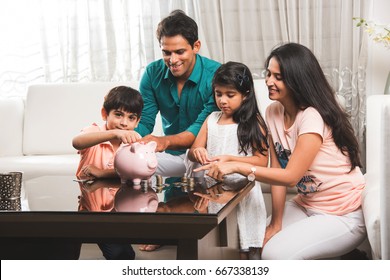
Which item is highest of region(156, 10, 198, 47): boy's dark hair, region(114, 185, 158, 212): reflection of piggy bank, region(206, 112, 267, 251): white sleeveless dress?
region(156, 10, 198, 47): boy's dark hair

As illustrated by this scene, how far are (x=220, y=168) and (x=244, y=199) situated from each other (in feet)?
0.87

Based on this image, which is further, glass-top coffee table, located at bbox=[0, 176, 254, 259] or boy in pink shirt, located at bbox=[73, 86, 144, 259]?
boy in pink shirt, located at bbox=[73, 86, 144, 259]

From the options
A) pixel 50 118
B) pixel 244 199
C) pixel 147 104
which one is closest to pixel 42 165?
pixel 50 118

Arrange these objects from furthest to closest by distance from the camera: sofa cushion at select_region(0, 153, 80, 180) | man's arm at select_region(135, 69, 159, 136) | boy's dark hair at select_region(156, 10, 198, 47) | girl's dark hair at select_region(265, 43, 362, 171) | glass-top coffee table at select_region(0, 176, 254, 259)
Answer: sofa cushion at select_region(0, 153, 80, 180)
man's arm at select_region(135, 69, 159, 136)
boy's dark hair at select_region(156, 10, 198, 47)
girl's dark hair at select_region(265, 43, 362, 171)
glass-top coffee table at select_region(0, 176, 254, 259)

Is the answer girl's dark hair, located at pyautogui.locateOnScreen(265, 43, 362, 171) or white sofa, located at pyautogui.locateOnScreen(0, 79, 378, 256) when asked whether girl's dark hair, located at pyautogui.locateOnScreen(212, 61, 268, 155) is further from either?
white sofa, located at pyautogui.locateOnScreen(0, 79, 378, 256)

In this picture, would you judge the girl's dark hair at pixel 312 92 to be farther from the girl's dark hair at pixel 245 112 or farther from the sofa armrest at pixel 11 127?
the sofa armrest at pixel 11 127

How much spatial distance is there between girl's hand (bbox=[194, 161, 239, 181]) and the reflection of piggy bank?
193 millimetres

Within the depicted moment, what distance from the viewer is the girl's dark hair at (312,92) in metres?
2.11

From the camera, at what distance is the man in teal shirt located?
8.29 feet

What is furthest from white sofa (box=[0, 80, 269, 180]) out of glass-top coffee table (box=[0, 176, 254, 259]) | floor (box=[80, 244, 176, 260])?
glass-top coffee table (box=[0, 176, 254, 259])

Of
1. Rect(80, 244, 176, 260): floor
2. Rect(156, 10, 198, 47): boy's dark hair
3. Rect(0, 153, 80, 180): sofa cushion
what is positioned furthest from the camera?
Rect(0, 153, 80, 180): sofa cushion

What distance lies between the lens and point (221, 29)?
4020 mm

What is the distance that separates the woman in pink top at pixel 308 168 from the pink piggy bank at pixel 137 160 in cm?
17
